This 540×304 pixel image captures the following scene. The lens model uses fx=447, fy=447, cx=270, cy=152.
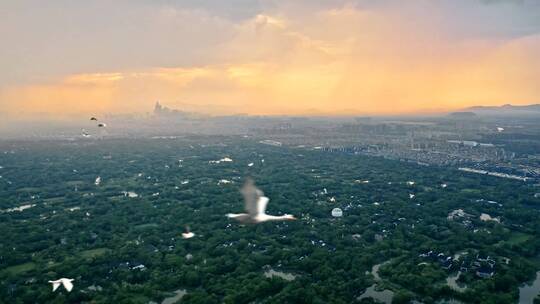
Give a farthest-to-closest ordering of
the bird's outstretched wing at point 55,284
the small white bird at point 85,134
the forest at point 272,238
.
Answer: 1. the small white bird at point 85,134
2. the forest at point 272,238
3. the bird's outstretched wing at point 55,284

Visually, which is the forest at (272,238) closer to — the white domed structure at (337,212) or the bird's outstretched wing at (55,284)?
the bird's outstretched wing at (55,284)

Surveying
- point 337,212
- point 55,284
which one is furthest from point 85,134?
point 55,284

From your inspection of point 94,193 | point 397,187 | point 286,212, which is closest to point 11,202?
point 94,193

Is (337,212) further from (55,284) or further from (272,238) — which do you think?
(55,284)

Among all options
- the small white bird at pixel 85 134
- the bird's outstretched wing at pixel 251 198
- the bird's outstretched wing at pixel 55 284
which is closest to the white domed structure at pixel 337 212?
the bird's outstretched wing at pixel 251 198

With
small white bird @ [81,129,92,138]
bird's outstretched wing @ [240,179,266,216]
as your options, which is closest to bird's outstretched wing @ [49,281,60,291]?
bird's outstretched wing @ [240,179,266,216]

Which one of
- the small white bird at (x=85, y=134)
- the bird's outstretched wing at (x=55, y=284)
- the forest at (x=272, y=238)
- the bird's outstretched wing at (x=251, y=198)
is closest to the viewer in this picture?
the bird's outstretched wing at (x=251, y=198)

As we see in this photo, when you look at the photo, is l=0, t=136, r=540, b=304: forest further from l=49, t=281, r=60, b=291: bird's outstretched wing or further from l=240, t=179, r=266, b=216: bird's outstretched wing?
l=240, t=179, r=266, b=216: bird's outstretched wing

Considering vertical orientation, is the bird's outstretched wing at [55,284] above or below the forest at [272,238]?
above
